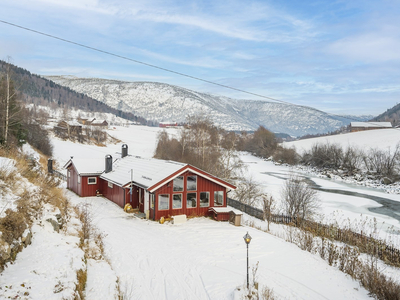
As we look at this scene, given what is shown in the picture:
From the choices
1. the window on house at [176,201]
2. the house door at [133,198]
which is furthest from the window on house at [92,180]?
the window on house at [176,201]

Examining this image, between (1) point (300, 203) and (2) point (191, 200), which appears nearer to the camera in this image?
(2) point (191, 200)

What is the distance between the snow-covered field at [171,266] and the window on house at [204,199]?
305 centimetres

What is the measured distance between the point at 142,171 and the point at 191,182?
475 centimetres

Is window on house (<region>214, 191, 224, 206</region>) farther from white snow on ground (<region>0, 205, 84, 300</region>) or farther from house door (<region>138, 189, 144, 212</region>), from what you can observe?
white snow on ground (<region>0, 205, 84, 300</region>)

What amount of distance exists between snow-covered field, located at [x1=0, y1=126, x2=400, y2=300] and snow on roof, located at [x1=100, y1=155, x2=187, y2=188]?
3704 mm

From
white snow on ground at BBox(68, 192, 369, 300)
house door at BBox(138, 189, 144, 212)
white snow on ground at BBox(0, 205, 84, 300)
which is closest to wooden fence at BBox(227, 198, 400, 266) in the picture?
white snow on ground at BBox(68, 192, 369, 300)

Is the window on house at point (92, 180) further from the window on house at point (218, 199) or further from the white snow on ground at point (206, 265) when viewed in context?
the window on house at point (218, 199)

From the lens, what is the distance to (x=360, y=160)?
55.1 meters

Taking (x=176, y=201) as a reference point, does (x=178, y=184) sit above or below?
above

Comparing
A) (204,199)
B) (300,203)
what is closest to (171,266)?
(204,199)

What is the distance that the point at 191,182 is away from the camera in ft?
66.9

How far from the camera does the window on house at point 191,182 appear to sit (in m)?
20.3

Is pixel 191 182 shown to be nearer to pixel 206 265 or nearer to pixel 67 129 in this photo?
pixel 206 265

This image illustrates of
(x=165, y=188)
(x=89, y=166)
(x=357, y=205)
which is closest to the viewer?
(x=165, y=188)
